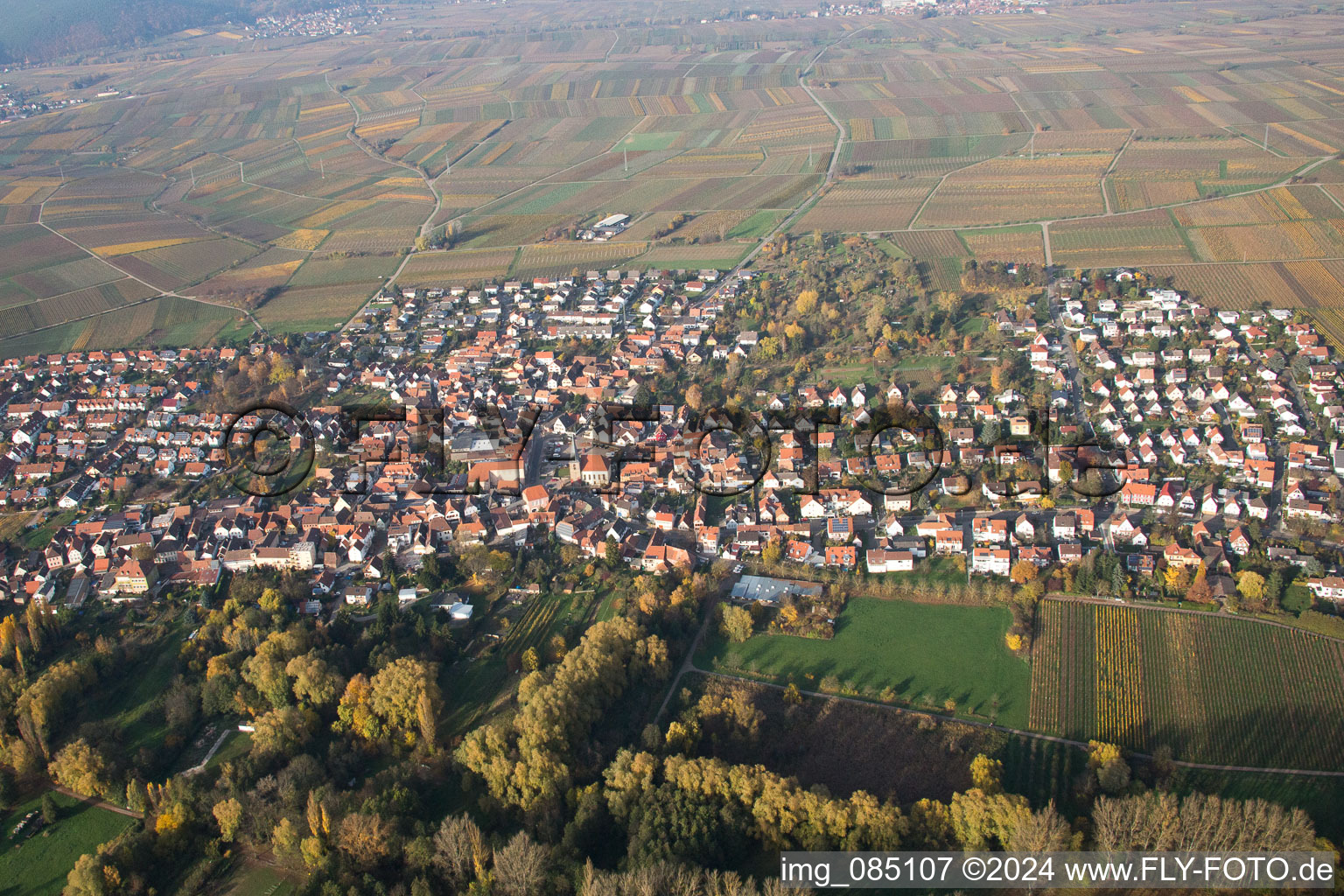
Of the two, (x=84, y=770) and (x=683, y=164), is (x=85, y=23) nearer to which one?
(x=683, y=164)

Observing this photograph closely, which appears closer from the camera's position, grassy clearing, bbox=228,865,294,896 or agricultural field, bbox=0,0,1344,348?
grassy clearing, bbox=228,865,294,896

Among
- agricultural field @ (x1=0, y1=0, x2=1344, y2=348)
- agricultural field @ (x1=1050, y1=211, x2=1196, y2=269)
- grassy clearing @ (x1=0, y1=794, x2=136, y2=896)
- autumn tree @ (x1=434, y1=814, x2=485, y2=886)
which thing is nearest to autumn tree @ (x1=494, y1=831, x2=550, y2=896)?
autumn tree @ (x1=434, y1=814, x2=485, y2=886)

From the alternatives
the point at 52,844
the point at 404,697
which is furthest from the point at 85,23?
the point at 404,697

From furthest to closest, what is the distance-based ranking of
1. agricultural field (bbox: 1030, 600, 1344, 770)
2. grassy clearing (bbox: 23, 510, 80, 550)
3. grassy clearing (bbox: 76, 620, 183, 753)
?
grassy clearing (bbox: 23, 510, 80, 550)
grassy clearing (bbox: 76, 620, 183, 753)
agricultural field (bbox: 1030, 600, 1344, 770)

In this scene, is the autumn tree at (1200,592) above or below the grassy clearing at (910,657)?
above

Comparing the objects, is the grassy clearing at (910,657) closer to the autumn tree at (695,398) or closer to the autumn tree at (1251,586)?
the autumn tree at (1251,586)

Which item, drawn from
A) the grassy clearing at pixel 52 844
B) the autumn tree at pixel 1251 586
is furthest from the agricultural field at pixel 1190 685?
the grassy clearing at pixel 52 844

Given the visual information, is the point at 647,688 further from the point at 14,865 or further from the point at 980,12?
the point at 980,12

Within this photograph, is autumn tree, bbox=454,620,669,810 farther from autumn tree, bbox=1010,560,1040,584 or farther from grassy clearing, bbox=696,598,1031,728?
autumn tree, bbox=1010,560,1040,584
